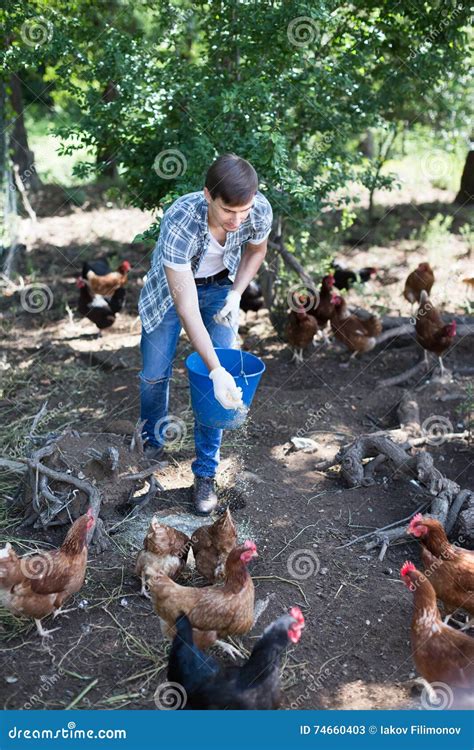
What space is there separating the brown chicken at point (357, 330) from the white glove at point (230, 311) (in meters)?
2.40

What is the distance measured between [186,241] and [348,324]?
302cm

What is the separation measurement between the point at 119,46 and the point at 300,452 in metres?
3.39

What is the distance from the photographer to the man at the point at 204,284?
3.56m

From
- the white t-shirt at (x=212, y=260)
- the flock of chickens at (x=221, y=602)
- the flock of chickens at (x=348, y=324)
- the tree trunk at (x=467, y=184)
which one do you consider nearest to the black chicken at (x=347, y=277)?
the flock of chickens at (x=348, y=324)

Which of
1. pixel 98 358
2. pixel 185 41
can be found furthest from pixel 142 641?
pixel 185 41

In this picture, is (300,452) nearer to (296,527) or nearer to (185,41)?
(296,527)

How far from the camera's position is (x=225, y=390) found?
3.62 meters

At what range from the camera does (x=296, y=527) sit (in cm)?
430

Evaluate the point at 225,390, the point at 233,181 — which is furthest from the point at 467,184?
the point at 225,390

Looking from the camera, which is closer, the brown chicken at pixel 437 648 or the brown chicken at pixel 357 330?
the brown chicken at pixel 437 648

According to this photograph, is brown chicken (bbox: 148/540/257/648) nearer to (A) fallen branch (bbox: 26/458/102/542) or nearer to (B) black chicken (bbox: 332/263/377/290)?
(A) fallen branch (bbox: 26/458/102/542)

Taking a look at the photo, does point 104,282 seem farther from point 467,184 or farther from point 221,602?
point 467,184

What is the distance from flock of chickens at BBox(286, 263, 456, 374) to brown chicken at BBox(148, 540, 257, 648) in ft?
11.2

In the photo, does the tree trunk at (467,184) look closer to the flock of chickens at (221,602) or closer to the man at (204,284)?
the man at (204,284)
